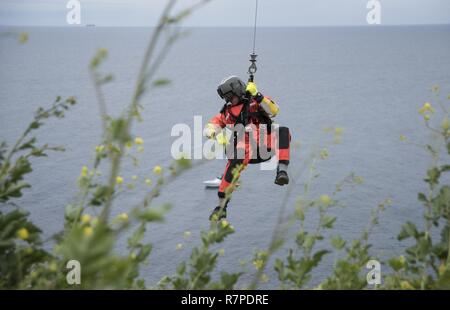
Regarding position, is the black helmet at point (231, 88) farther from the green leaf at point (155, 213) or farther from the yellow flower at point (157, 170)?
the green leaf at point (155, 213)

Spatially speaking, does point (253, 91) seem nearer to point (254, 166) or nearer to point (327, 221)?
point (327, 221)

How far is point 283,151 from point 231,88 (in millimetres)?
1335

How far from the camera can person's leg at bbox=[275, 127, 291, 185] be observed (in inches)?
358

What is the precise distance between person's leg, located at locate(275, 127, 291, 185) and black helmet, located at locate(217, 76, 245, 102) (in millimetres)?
931

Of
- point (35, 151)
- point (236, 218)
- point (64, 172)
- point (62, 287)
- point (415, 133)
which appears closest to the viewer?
point (62, 287)

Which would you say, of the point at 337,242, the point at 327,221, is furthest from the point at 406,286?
the point at 327,221

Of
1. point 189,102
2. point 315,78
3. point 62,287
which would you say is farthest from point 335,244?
point 315,78

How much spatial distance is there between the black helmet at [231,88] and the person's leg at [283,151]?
3.05 feet

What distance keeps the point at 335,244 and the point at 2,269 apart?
271 cm

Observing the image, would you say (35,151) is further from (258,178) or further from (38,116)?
(258,178)

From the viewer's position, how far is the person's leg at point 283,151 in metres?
9.09

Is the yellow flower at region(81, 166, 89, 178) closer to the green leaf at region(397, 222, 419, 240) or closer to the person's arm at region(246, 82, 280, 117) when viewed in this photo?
the green leaf at region(397, 222, 419, 240)

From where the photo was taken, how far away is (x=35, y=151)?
16.6 ft

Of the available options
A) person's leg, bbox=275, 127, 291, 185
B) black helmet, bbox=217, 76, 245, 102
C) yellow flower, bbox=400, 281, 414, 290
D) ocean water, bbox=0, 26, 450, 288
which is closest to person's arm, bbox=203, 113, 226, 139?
black helmet, bbox=217, 76, 245, 102
